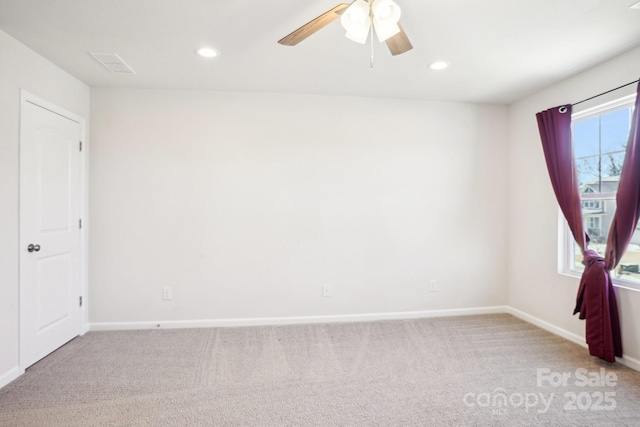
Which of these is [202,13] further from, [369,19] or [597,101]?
[597,101]

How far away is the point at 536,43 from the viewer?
7.72ft

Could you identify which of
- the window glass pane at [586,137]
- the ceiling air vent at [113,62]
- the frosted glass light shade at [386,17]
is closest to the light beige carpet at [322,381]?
the window glass pane at [586,137]

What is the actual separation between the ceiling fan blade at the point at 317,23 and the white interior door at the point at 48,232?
7.06 ft

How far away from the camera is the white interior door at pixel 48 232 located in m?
2.42

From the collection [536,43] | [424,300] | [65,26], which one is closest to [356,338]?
[424,300]

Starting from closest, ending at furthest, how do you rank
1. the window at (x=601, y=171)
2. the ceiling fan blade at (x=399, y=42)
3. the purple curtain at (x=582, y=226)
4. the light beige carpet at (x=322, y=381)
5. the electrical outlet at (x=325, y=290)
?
the ceiling fan blade at (x=399, y=42) → the light beige carpet at (x=322, y=381) → the purple curtain at (x=582, y=226) → the window at (x=601, y=171) → the electrical outlet at (x=325, y=290)

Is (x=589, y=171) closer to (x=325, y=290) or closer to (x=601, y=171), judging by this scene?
(x=601, y=171)

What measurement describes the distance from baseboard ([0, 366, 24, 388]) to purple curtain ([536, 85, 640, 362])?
14.7 ft

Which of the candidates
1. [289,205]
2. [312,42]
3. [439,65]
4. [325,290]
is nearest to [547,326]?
[325,290]

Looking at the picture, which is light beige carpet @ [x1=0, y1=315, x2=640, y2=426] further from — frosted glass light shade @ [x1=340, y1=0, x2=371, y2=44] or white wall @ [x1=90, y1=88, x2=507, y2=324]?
frosted glass light shade @ [x1=340, y1=0, x2=371, y2=44]

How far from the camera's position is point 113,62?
2.64 metres

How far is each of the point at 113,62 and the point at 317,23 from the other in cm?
197

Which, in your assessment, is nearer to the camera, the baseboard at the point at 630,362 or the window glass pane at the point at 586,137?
the baseboard at the point at 630,362

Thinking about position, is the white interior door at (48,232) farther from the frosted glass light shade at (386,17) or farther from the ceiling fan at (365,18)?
the frosted glass light shade at (386,17)
